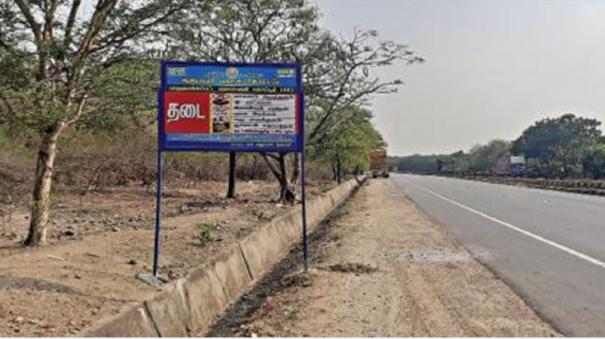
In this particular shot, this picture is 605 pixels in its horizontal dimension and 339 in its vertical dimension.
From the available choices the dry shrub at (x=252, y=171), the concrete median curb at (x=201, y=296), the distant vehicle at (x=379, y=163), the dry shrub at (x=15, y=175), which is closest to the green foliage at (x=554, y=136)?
the distant vehicle at (x=379, y=163)

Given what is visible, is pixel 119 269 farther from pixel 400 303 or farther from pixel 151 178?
pixel 151 178

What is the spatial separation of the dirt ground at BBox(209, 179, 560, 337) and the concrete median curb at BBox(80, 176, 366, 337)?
0.27m

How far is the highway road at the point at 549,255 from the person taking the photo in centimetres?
851

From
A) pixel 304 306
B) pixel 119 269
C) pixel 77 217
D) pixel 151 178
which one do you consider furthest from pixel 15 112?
pixel 151 178

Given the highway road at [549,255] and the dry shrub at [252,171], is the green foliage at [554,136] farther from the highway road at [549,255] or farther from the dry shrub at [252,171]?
the highway road at [549,255]

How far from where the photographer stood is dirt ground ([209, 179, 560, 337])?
299 inches

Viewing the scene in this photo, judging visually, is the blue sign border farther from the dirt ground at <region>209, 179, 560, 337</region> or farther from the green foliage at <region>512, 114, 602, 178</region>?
the green foliage at <region>512, 114, 602, 178</region>

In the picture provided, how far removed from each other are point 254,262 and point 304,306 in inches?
189

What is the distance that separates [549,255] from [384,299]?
18.5ft

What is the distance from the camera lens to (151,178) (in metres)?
31.7

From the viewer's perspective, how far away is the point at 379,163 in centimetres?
10025

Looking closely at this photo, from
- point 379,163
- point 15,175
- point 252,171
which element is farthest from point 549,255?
point 379,163

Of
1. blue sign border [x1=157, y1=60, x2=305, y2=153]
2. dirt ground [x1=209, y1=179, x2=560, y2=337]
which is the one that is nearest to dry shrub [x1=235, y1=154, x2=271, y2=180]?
dirt ground [x1=209, y1=179, x2=560, y2=337]

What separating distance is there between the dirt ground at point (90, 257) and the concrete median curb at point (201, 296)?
1.05 feet
